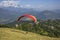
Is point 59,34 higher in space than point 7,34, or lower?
lower

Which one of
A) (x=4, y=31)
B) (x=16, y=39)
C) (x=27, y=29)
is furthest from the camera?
(x=27, y=29)

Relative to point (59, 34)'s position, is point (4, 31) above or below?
above

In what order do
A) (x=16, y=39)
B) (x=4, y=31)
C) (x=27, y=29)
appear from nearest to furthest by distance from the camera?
(x=16, y=39)
(x=4, y=31)
(x=27, y=29)

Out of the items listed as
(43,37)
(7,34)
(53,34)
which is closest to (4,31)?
(7,34)

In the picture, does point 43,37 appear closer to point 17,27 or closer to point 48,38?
point 48,38

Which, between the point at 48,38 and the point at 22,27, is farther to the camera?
the point at 22,27

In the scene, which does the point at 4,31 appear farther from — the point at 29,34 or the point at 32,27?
the point at 32,27

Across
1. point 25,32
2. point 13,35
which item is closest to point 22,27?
point 25,32

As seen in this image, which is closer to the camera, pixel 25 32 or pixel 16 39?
pixel 16 39
